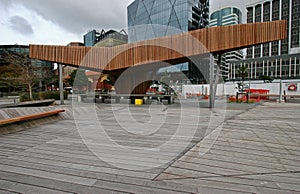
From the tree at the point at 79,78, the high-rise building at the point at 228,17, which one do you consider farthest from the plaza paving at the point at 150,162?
the high-rise building at the point at 228,17

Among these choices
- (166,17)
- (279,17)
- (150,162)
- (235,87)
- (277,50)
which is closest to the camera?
(150,162)

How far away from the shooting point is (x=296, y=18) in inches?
2153

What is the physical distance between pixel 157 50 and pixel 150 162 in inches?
Answer: 355

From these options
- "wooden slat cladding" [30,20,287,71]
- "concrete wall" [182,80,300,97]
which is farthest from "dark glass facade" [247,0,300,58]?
"wooden slat cladding" [30,20,287,71]

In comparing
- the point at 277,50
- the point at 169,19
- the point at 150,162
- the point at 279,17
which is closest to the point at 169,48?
the point at 150,162

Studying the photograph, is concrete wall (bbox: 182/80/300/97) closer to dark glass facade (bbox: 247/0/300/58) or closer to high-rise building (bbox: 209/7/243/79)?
dark glass facade (bbox: 247/0/300/58)

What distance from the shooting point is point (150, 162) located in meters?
2.82

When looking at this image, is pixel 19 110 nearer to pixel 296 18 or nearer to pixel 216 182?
pixel 216 182

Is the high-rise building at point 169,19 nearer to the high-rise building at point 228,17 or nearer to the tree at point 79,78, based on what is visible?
the tree at point 79,78

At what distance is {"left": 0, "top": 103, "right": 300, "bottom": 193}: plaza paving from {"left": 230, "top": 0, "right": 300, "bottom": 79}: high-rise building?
2080 inches

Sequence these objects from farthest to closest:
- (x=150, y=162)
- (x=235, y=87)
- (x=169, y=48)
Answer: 1. (x=235, y=87)
2. (x=169, y=48)
3. (x=150, y=162)

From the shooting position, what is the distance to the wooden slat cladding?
28.5 feet

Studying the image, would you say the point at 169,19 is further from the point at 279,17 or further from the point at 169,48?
the point at 169,48

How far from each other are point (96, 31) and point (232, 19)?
7385 cm
